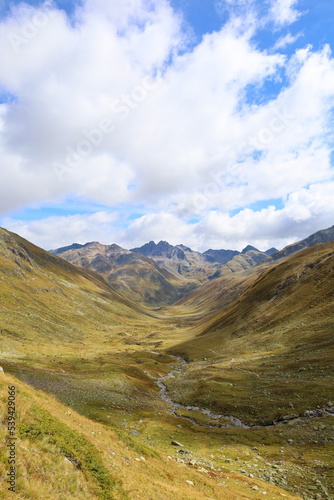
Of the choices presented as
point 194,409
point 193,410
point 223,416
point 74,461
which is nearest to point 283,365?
point 223,416

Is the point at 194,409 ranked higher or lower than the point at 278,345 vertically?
lower

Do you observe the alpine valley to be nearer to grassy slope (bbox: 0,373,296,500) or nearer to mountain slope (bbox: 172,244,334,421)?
grassy slope (bbox: 0,373,296,500)

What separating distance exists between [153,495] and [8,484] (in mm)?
9124

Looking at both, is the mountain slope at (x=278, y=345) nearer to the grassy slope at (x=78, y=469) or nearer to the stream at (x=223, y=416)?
the stream at (x=223, y=416)

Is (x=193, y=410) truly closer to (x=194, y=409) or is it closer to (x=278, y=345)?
(x=194, y=409)

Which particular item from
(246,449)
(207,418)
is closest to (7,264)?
(207,418)

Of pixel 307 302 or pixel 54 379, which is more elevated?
pixel 307 302

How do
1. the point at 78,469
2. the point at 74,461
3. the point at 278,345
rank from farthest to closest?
the point at 278,345
the point at 74,461
the point at 78,469

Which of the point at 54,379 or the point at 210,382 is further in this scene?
the point at 210,382

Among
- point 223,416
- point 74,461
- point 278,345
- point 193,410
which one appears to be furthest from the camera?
point 278,345

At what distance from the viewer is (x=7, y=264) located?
18500 cm

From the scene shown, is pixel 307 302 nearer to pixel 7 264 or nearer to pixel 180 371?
pixel 180 371

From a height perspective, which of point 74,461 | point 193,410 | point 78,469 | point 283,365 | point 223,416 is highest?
point 74,461

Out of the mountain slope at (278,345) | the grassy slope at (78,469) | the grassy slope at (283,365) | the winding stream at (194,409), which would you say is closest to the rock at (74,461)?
the grassy slope at (78,469)
